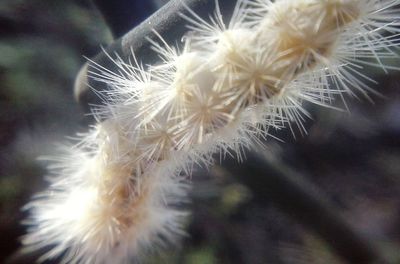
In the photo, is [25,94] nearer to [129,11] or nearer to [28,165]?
[28,165]

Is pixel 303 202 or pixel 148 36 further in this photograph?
pixel 303 202

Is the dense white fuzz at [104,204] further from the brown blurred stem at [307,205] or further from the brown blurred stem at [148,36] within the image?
the brown blurred stem at [307,205]

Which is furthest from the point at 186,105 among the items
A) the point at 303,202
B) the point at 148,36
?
the point at 303,202

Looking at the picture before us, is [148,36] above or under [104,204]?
above

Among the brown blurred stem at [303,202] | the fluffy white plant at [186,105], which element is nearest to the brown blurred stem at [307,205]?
the brown blurred stem at [303,202]

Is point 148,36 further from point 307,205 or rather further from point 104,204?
point 307,205

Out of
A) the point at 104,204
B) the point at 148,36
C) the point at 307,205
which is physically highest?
the point at 148,36

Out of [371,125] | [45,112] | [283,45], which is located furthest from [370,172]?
[45,112]
